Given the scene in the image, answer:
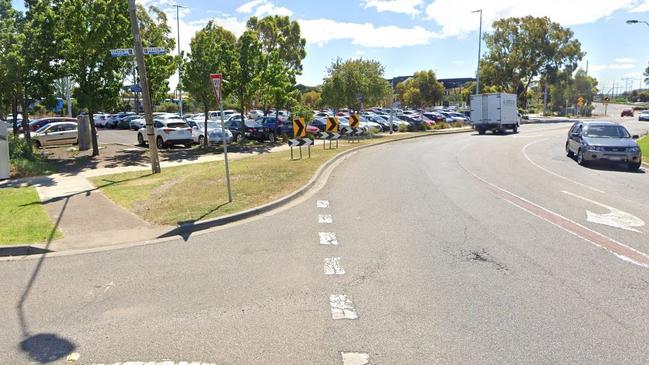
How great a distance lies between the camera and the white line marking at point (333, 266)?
595 cm

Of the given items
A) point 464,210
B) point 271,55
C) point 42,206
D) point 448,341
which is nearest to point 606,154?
point 464,210

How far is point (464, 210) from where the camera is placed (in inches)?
371

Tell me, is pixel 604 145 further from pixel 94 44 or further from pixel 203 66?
pixel 94 44

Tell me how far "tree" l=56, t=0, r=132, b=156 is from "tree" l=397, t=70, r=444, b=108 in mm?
61972

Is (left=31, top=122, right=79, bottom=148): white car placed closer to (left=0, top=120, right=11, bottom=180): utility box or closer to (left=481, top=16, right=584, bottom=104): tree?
(left=0, top=120, right=11, bottom=180): utility box

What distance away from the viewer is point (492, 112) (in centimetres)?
3578

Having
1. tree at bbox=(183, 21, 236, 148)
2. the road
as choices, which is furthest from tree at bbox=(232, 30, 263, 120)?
the road

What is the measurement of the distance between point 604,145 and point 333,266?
1430 centimetres

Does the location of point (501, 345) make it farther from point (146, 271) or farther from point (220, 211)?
point (220, 211)

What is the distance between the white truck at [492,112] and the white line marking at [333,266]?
3189cm

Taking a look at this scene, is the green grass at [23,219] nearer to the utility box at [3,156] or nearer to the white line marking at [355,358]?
the utility box at [3,156]

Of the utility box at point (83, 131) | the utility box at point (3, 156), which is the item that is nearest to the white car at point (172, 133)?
the utility box at point (83, 131)

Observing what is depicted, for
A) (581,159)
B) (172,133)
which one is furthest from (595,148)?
(172,133)

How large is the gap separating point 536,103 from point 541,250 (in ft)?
394
